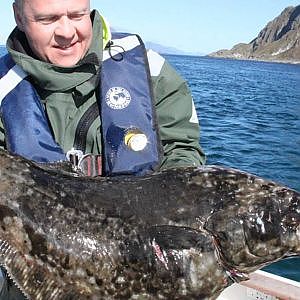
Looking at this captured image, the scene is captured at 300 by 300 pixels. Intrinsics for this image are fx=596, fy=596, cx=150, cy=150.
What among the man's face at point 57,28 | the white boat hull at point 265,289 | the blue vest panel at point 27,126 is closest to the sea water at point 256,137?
the white boat hull at point 265,289

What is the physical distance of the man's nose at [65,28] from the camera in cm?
414

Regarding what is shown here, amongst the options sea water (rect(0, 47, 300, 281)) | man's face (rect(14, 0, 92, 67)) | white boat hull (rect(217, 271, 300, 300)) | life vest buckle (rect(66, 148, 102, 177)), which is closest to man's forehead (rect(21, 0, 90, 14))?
man's face (rect(14, 0, 92, 67))

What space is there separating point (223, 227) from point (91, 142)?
1.49 meters

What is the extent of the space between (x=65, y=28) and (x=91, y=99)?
0.64m

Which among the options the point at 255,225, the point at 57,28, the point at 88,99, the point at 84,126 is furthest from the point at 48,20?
the point at 255,225

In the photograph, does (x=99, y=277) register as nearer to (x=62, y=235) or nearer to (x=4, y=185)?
(x=62, y=235)

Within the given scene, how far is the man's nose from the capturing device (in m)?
4.14

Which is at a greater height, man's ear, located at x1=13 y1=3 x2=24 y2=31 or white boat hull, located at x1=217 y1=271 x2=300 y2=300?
man's ear, located at x1=13 y1=3 x2=24 y2=31

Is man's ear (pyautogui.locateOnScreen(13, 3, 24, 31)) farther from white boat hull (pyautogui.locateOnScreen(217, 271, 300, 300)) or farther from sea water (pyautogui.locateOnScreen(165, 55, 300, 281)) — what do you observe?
sea water (pyautogui.locateOnScreen(165, 55, 300, 281))

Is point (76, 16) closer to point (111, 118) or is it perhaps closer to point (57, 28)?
point (57, 28)

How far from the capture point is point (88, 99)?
15.0 feet

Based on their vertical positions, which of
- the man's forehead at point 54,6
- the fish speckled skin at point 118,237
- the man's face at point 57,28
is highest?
the man's forehead at point 54,6

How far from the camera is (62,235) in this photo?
3297mm

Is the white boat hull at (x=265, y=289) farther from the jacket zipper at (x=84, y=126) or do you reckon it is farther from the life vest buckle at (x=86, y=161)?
the jacket zipper at (x=84, y=126)
